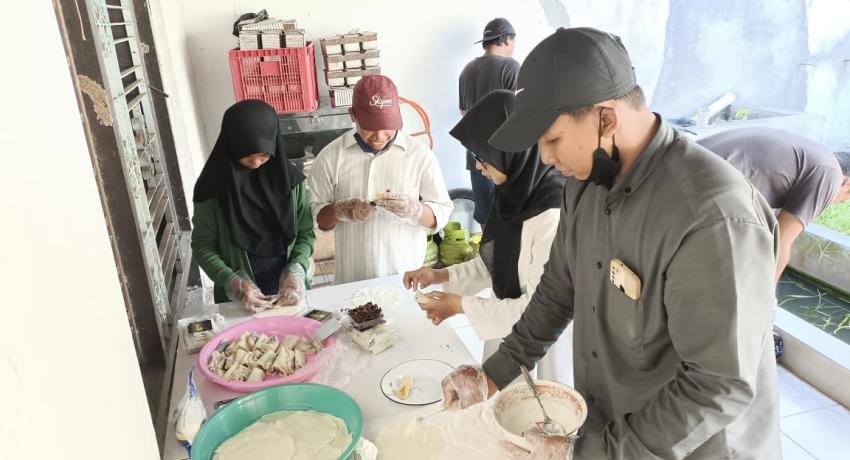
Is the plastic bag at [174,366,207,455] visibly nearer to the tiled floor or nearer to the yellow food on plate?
the yellow food on plate

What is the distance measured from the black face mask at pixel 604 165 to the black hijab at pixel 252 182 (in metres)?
1.35

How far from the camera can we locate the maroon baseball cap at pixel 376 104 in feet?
7.70

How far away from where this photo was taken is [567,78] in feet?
3.64

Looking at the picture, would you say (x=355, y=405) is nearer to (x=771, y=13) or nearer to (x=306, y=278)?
(x=306, y=278)

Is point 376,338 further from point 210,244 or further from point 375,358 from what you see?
point 210,244

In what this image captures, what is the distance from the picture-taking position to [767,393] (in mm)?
1236

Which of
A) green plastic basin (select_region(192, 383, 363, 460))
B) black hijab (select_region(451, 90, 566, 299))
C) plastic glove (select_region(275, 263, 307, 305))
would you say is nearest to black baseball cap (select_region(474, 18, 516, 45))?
black hijab (select_region(451, 90, 566, 299))

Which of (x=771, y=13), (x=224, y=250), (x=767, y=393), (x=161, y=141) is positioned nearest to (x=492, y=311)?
(x=767, y=393)

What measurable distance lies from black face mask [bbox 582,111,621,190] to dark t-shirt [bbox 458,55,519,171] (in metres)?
2.60

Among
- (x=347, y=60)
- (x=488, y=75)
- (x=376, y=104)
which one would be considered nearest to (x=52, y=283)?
(x=376, y=104)

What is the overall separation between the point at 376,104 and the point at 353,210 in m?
0.46

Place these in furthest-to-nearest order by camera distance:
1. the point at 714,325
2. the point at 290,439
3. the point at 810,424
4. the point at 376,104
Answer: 1. the point at 810,424
2. the point at 376,104
3. the point at 290,439
4. the point at 714,325

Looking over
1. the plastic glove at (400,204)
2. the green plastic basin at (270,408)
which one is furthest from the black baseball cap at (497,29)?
the green plastic basin at (270,408)

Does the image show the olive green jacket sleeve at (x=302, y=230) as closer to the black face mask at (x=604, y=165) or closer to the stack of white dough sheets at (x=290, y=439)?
the stack of white dough sheets at (x=290, y=439)
